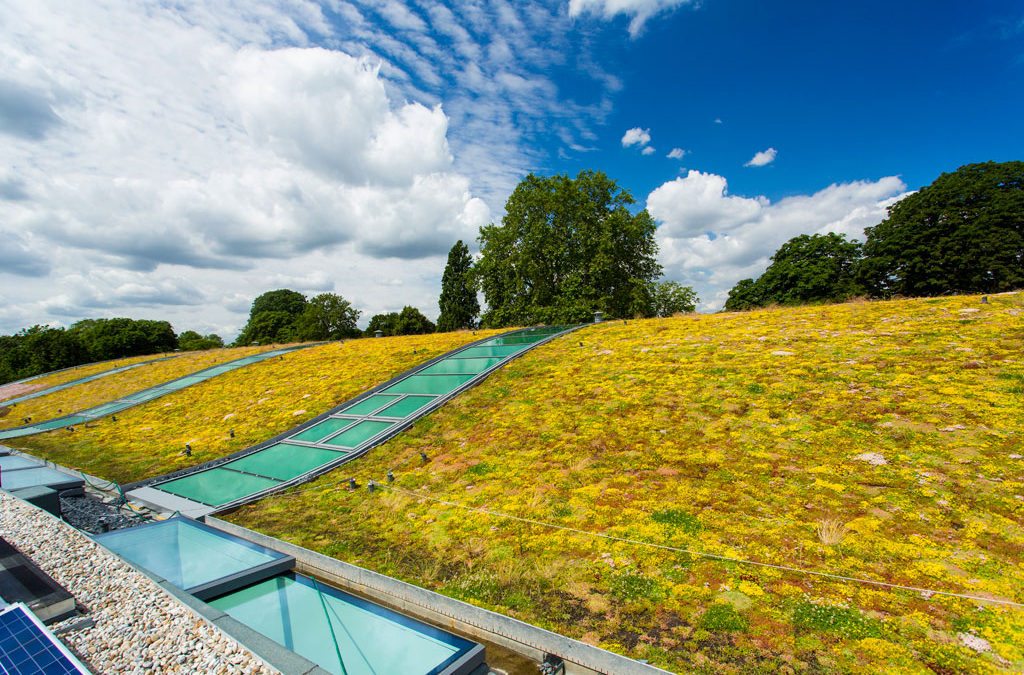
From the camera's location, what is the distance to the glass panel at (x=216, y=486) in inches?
397

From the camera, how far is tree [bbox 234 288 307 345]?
255 ft

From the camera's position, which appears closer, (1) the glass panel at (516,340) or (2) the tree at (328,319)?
(1) the glass panel at (516,340)

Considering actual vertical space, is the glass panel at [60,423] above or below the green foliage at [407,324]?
below

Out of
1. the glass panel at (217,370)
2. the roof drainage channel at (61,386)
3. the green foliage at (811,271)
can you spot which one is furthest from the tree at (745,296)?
the roof drainage channel at (61,386)

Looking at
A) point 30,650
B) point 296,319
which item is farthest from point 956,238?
point 296,319

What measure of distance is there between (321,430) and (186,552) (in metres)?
6.62

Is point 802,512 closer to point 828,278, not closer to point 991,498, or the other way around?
point 991,498

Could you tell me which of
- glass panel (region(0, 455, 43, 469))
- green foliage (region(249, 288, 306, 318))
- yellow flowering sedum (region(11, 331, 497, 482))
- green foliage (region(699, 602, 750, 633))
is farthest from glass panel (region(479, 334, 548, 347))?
green foliage (region(249, 288, 306, 318))

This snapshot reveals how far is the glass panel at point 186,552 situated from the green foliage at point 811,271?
49.5 metres

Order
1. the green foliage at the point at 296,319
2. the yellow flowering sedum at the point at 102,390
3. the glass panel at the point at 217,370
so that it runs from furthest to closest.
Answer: the green foliage at the point at 296,319 → the glass panel at the point at 217,370 → the yellow flowering sedum at the point at 102,390

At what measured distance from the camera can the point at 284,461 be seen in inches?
469

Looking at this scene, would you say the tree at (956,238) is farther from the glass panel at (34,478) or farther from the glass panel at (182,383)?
the glass panel at (182,383)

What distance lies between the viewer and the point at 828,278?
139 feet

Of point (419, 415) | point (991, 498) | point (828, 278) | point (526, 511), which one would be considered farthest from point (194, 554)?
point (828, 278)
